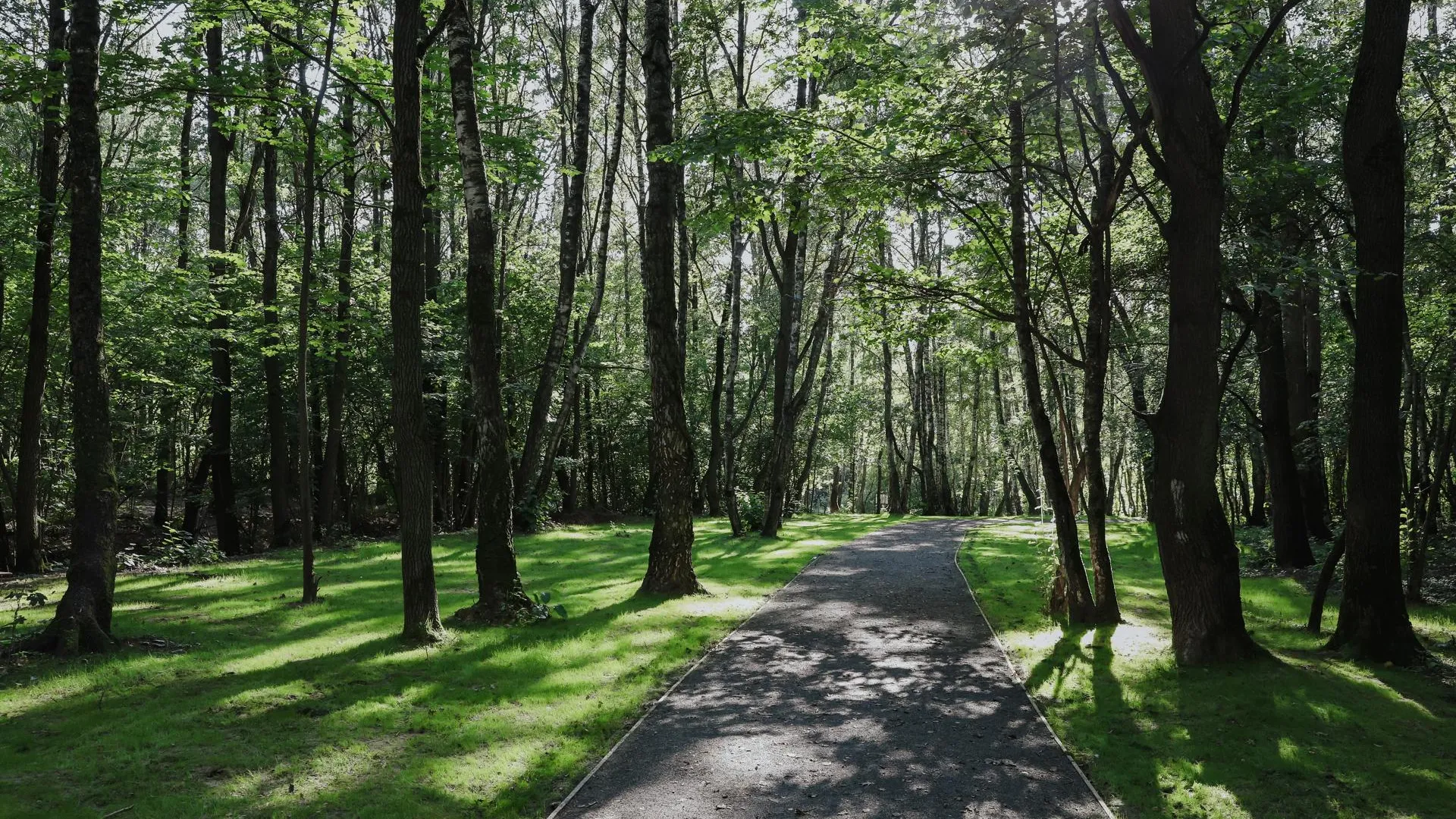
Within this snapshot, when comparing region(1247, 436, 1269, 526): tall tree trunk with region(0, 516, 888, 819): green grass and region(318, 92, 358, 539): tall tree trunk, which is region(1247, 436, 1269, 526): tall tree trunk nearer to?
region(0, 516, 888, 819): green grass

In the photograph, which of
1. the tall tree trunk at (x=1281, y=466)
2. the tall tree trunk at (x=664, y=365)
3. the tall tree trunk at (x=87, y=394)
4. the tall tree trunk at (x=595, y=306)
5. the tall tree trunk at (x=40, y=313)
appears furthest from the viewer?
the tall tree trunk at (x=595, y=306)

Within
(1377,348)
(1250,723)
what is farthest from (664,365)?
(1377,348)

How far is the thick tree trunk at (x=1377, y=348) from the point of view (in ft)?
27.1

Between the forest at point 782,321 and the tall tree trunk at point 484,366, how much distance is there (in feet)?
0.16

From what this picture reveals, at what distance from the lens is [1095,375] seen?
10.1m

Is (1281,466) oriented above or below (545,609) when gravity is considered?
above

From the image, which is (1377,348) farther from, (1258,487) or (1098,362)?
(1258,487)

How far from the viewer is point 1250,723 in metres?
6.52

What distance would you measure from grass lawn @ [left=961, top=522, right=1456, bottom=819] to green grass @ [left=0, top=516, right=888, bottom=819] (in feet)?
11.7

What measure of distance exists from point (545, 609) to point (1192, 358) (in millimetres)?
7623

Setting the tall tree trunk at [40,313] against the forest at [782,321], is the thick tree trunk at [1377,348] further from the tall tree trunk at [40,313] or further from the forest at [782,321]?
the tall tree trunk at [40,313]

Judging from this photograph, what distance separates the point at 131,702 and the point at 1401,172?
12.3 m

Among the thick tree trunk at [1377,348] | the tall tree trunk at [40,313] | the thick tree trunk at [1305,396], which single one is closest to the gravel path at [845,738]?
the thick tree trunk at [1377,348]

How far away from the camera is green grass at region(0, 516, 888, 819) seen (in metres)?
5.05
